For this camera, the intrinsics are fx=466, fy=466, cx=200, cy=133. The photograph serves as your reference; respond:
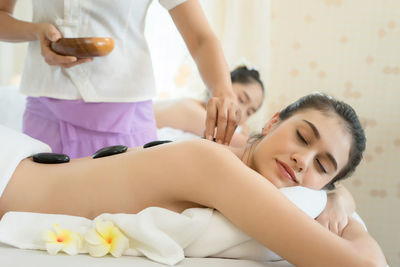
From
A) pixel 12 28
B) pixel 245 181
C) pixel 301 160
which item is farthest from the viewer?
pixel 12 28

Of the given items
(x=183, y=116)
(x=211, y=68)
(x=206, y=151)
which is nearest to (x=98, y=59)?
(x=211, y=68)

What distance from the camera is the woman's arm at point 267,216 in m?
0.89

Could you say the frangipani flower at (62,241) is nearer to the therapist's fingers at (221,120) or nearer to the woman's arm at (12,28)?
the therapist's fingers at (221,120)

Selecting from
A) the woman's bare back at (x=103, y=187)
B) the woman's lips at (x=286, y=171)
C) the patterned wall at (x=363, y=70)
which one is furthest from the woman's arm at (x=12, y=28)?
the patterned wall at (x=363, y=70)

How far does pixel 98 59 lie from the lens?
1.41 metres

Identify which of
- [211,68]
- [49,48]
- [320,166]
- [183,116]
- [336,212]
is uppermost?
[49,48]

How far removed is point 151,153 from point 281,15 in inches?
87.9

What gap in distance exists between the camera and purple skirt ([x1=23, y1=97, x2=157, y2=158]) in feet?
4.62

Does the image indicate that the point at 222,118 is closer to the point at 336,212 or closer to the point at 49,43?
the point at 336,212

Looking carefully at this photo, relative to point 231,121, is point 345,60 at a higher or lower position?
lower

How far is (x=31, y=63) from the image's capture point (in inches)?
56.7

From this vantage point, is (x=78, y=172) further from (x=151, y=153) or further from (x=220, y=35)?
(x=220, y=35)

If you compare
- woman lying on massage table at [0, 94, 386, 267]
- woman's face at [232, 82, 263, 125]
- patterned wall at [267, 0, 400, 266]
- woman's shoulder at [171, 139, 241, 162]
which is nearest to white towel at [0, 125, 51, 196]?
woman lying on massage table at [0, 94, 386, 267]

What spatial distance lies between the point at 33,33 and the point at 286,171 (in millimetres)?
800
